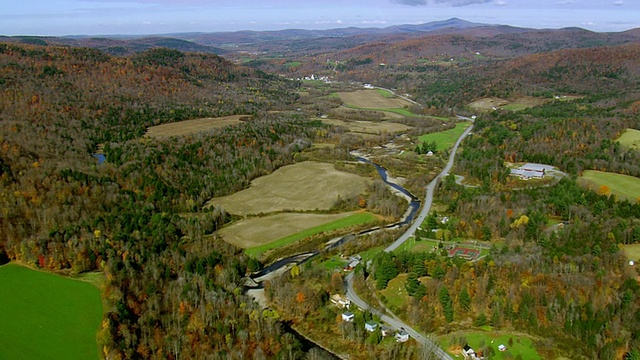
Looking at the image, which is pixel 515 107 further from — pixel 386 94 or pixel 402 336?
pixel 402 336

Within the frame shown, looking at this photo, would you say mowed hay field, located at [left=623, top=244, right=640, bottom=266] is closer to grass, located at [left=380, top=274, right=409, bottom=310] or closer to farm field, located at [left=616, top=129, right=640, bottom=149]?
grass, located at [left=380, top=274, right=409, bottom=310]

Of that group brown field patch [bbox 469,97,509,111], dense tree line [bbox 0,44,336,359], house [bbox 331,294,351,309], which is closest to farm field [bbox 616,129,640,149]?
brown field patch [bbox 469,97,509,111]

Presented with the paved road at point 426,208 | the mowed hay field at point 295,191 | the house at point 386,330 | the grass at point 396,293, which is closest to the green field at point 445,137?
the paved road at point 426,208

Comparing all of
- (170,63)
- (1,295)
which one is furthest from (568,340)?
(170,63)

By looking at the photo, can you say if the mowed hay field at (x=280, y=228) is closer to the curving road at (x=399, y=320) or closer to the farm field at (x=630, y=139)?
the curving road at (x=399, y=320)

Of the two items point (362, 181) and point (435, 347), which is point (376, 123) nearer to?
point (362, 181)

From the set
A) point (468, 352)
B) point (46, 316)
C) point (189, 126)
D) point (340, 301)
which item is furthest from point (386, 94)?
point (46, 316)
